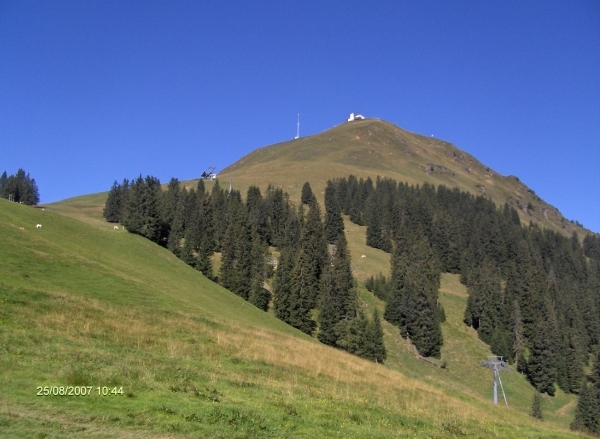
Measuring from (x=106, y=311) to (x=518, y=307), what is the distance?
100652 millimetres

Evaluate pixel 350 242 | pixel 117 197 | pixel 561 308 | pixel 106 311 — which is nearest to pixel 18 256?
pixel 106 311

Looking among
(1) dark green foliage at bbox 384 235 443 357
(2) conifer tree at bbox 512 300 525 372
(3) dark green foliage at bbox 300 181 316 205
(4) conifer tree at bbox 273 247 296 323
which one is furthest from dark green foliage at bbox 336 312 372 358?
(3) dark green foliage at bbox 300 181 316 205

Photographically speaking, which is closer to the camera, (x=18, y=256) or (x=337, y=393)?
(x=337, y=393)

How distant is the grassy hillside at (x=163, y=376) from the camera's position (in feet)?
42.6

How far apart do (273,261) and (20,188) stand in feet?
236

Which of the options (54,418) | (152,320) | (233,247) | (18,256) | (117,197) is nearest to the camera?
(54,418)

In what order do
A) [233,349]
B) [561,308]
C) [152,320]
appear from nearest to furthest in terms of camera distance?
[233,349], [152,320], [561,308]

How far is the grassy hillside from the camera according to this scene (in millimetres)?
12992

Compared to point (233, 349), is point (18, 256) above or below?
above

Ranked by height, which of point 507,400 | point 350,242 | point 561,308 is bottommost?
point 507,400

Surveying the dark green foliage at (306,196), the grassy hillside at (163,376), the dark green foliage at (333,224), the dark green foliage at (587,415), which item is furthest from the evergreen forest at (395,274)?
the grassy hillside at (163,376)

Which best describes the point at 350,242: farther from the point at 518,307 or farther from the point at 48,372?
the point at 48,372

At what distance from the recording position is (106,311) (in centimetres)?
2925

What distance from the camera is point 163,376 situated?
1772cm
